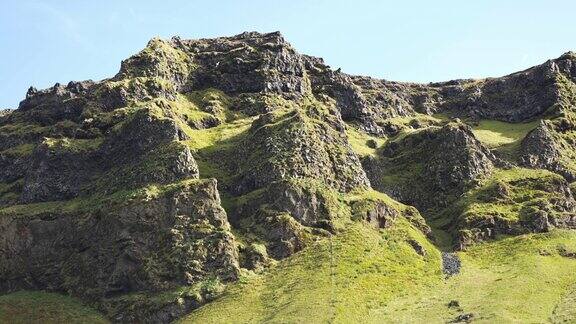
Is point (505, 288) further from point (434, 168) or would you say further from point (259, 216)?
point (434, 168)

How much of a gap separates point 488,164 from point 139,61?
329 ft

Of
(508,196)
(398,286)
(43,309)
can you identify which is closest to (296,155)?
(398,286)

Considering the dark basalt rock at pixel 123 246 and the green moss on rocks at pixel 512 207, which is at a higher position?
the dark basalt rock at pixel 123 246

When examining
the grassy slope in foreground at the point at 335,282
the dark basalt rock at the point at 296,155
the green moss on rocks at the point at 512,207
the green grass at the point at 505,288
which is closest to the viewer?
the green grass at the point at 505,288

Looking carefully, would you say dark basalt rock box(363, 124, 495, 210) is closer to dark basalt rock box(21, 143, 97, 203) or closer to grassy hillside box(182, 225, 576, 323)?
grassy hillside box(182, 225, 576, 323)

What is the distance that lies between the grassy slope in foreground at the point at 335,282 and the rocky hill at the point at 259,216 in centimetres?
38

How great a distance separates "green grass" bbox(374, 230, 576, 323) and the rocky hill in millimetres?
493

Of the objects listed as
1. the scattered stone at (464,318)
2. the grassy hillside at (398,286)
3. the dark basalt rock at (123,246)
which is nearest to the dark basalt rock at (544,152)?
the grassy hillside at (398,286)

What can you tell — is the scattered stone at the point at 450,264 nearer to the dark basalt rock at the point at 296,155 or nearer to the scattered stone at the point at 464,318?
the scattered stone at the point at 464,318

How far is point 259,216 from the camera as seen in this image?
5064 inches

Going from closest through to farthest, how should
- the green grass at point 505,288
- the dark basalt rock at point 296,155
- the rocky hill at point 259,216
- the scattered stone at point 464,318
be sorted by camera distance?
the scattered stone at point 464,318
the green grass at point 505,288
the rocky hill at point 259,216
the dark basalt rock at point 296,155

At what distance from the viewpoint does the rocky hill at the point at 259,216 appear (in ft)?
356

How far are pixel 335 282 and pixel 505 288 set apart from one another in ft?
88.3

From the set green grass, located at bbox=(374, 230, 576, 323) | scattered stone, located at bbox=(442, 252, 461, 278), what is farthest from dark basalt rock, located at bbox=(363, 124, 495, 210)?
scattered stone, located at bbox=(442, 252, 461, 278)
